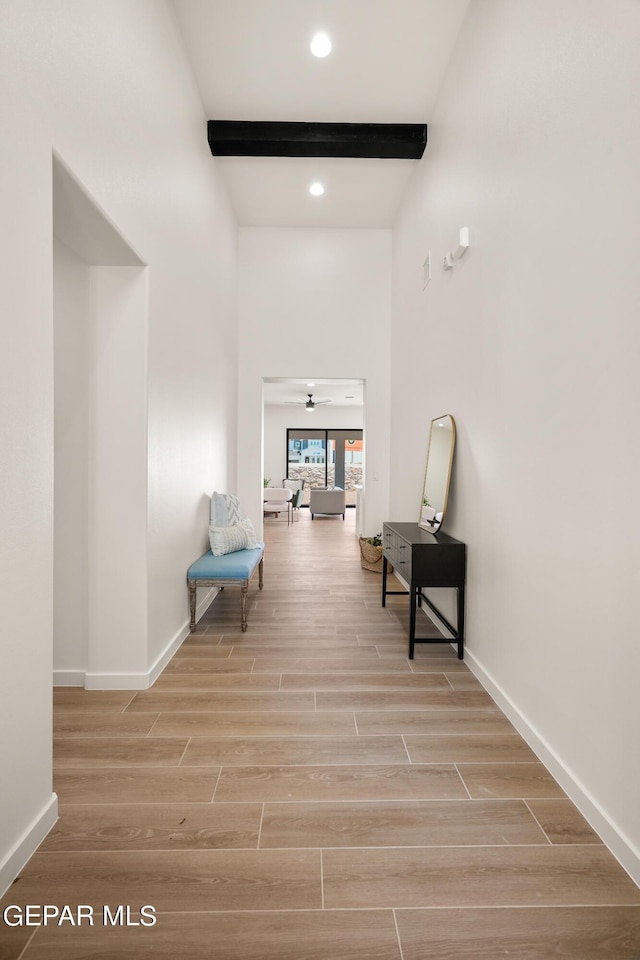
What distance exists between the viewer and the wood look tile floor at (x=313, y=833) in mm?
1316

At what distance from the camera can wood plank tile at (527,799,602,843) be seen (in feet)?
5.43

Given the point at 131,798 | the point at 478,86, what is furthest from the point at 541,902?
the point at 478,86

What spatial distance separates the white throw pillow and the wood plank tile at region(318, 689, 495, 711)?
64.7 inches

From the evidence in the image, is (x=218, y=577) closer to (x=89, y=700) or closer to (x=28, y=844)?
(x=89, y=700)

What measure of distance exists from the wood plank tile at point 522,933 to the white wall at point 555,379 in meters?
0.22

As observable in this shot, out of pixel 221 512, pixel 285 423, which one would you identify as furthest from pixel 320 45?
pixel 285 423

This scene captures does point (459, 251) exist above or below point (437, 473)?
above

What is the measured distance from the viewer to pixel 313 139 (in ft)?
14.0

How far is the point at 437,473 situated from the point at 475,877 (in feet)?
8.46

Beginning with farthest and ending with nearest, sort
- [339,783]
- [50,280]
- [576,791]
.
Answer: [339,783], [576,791], [50,280]

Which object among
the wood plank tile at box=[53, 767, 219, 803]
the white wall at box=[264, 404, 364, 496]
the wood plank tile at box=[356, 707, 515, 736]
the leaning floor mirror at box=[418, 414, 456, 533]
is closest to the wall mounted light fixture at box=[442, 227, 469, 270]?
the leaning floor mirror at box=[418, 414, 456, 533]

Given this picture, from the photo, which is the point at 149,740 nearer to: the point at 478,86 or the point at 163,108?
the point at 163,108

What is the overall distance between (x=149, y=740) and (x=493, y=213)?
317 centimetres

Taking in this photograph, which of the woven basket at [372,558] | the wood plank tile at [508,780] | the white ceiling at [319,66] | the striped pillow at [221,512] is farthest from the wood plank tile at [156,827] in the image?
the white ceiling at [319,66]
